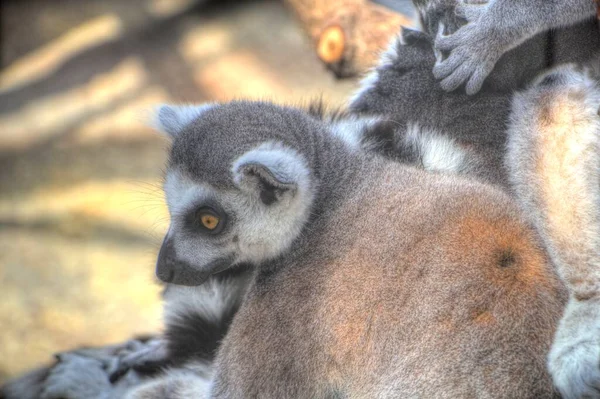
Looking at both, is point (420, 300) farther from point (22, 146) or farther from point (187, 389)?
point (22, 146)

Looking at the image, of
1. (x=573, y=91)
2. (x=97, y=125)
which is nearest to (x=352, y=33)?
(x=573, y=91)

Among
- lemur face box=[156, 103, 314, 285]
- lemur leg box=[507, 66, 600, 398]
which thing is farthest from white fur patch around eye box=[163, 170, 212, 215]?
lemur leg box=[507, 66, 600, 398]

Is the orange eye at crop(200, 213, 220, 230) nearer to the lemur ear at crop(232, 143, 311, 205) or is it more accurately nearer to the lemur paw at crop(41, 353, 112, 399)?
the lemur ear at crop(232, 143, 311, 205)

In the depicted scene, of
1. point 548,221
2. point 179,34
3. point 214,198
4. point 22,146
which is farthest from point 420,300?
point 179,34

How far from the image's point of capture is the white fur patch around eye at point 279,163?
2.61 m

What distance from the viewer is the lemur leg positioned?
2.30 metres

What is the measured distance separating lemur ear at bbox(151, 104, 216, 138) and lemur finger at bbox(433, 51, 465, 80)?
0.87m

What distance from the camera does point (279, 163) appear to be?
8.63ft

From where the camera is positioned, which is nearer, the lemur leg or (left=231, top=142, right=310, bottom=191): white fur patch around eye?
the lemur leg

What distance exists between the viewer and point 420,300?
247cm

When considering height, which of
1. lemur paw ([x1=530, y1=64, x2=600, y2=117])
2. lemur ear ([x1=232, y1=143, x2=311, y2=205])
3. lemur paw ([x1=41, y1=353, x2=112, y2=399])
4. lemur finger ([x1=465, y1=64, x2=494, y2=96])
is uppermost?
lemur ear ([x1=232, y1=143, x2=311, y2=205])

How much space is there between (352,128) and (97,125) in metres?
4.87

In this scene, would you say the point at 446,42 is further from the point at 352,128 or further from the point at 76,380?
the point at 76,380

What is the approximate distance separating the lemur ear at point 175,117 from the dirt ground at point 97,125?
270cm
